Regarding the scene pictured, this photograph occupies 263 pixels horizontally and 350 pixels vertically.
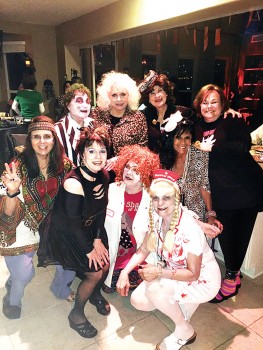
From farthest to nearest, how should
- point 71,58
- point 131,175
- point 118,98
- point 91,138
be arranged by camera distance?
point 71,58, point 118,98, point 131,175, point 91,138

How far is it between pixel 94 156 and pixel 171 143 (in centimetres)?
65

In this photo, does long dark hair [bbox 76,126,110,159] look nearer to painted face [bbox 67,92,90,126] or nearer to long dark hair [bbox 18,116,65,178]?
long dark hair [bbox 18,116,65,178]

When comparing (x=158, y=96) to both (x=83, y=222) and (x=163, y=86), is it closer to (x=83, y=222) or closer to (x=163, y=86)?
(x=163, y=86)

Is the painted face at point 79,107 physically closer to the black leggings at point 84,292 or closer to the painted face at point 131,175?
the painted face at point 131,175

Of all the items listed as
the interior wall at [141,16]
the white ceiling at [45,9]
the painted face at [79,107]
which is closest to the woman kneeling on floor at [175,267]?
the painted face at [79,107]

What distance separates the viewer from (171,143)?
221 centimetres

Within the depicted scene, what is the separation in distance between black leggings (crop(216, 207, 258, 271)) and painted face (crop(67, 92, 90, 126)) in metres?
1.42

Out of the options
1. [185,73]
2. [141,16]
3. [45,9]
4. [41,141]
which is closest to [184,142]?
[41,141]

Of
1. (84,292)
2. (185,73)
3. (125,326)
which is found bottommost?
(125,326)

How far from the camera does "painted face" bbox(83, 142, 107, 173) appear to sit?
6.08 feet

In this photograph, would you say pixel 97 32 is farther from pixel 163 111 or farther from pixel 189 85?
pixel 189 85

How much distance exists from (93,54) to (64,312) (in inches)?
230

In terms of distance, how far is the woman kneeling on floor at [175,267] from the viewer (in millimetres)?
1637

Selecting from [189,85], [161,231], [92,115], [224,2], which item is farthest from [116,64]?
[161,231]
